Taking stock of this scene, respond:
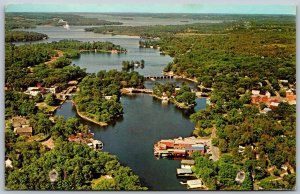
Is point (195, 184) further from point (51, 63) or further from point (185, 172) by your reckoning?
point (51, 63)

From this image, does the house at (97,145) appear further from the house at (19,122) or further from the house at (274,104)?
the house at (274,104)

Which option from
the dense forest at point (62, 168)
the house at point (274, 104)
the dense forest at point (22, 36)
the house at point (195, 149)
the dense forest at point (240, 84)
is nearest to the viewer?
the dense forest at point (62, 168)

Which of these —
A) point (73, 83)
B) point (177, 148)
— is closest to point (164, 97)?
point (177, 148)

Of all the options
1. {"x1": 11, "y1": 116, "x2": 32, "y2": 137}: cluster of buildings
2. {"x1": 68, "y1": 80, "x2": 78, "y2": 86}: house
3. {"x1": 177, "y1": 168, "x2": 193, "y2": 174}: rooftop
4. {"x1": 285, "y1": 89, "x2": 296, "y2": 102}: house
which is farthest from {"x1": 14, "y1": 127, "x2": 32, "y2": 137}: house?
{"x1": 285, "y1": 89, "x2": 296, "y2": 102}: house

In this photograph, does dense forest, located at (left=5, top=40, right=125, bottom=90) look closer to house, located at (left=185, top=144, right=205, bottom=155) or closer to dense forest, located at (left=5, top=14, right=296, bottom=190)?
dense forest, located at (left=5, top=14, right=296, bottom=190)

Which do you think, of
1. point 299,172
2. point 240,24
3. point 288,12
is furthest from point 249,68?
point 299,172

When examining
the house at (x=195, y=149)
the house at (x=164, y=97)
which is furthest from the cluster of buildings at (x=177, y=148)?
the house at (x=164, y=97)
